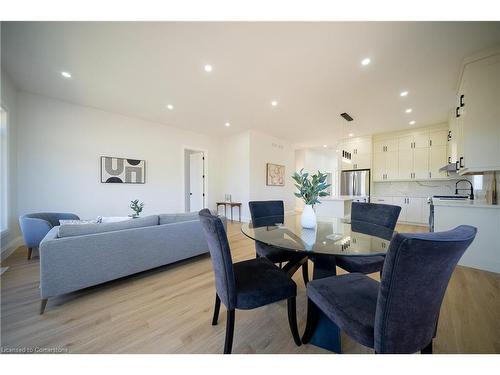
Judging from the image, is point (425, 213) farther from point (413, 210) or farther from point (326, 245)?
point (326, 245)

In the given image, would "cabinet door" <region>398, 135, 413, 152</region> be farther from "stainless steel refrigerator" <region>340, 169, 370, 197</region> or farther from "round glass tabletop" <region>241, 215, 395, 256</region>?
"round glass tabletop" <region>241, 215, 395, 256</region>

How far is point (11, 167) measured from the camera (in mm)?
3035

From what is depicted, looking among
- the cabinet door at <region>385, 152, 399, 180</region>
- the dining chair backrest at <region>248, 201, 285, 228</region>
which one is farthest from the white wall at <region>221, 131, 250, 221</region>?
the cabinet door at <region>385, 152, 399, 180</region>

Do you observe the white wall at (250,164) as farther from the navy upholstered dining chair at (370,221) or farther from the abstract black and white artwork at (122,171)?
the navy upholstered dining chair at (370,221)

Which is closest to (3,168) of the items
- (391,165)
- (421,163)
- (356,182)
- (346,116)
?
(346,116)

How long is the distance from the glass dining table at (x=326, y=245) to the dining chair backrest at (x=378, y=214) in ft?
0.32

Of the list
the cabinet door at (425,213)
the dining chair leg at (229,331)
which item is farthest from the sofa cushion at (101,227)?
the cabinet door at (425,213)

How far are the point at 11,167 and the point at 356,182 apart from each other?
7.87m

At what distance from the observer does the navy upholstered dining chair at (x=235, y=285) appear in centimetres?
110

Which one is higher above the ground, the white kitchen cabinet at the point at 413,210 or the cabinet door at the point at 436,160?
the cabinet door at the point at 436,160

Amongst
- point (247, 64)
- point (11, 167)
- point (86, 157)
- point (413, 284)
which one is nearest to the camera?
point (413, 284)

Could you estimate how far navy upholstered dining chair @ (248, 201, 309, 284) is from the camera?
1.79 meters

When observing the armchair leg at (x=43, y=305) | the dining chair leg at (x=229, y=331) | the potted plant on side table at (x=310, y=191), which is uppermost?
the potted plant on side table at (x=310, y=191)
